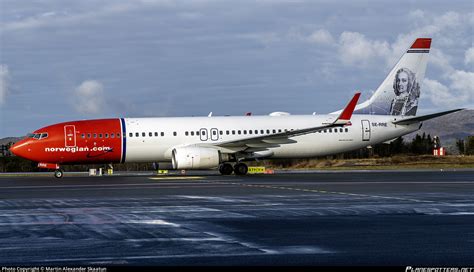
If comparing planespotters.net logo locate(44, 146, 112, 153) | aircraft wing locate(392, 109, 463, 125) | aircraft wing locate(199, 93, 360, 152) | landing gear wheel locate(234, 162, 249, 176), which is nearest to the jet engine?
aircraft wing locate(199, 93, 360, 152)

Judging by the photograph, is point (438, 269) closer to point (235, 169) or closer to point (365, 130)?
point (235, 169)

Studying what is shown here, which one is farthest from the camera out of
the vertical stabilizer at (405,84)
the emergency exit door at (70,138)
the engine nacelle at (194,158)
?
the vertical stabilizer at (405,84)

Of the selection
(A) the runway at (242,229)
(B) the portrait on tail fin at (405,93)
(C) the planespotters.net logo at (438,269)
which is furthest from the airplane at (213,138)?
(C) the planespotters.net logo at (438,269)

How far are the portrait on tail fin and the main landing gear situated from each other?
10.4m

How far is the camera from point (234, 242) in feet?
40.7

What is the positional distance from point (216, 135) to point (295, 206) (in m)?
24.4

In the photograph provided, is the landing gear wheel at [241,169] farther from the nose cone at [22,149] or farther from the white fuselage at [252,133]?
the nose cone at [22,149]

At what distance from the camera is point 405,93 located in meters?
48.0

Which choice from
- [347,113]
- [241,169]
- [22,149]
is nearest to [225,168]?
[241,169]

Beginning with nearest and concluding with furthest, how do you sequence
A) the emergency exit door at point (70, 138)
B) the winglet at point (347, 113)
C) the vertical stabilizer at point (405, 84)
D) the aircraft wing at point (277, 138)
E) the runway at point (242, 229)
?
1. the runway at point (242, 229)
2. the winglet at point (347, 113)
3. the aircraft wing at point (277, 138)
4. the emergency exit door at point (70, 138)
5. the vertical stabilizer at point (405, 84)

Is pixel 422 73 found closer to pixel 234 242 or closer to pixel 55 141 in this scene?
pixel 55 141

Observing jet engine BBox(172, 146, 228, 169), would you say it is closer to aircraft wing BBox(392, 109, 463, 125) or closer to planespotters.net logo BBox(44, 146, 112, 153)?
planespotters.net logo BBox(44, 146, 112, 153)

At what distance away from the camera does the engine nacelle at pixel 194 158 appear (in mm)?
40812

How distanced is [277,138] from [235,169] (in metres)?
2.89
